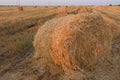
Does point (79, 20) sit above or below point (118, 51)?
above

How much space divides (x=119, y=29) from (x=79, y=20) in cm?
788

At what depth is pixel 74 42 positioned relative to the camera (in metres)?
8.27

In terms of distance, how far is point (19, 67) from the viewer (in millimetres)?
9969

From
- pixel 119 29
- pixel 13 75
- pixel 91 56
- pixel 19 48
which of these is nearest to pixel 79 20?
pixel 91 56

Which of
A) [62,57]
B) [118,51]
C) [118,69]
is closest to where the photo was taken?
[62,57]

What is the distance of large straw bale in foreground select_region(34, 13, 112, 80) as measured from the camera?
825 centimetres

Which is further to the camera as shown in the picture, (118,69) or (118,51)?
(118,51)

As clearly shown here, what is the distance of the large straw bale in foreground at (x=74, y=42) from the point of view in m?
8.25

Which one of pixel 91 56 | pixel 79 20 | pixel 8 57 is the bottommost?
pixel 8 57

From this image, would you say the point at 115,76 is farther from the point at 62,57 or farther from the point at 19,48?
the point at 19,48

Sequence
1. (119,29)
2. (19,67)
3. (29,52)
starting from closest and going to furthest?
(19,67) < (29,52) < (119,29)

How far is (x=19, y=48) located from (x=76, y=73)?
4.66 m

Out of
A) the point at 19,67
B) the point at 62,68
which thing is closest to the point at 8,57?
the point at 19,67

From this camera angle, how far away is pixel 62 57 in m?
8.32
